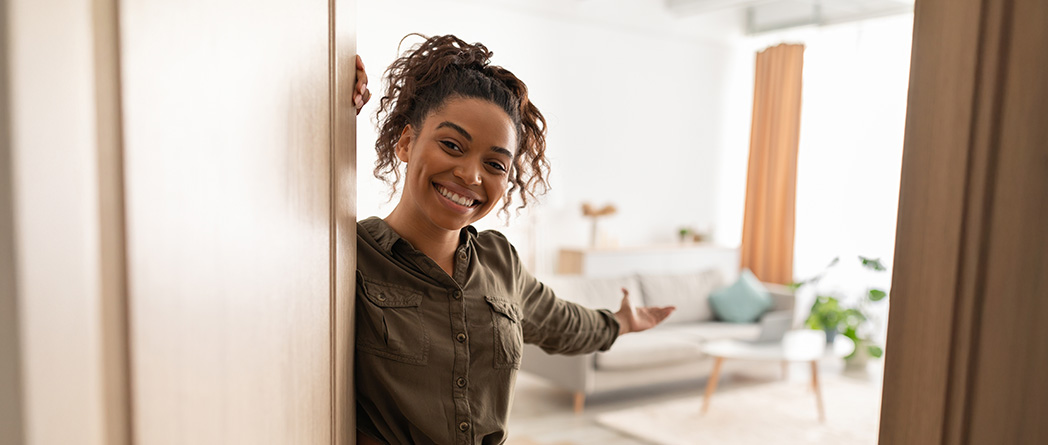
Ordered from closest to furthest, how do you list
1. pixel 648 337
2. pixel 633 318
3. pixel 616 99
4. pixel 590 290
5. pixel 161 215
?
pixel 161 215 < pixel 633 318 < pixel 648 337 < pixel 590 290 < pixel 616 99

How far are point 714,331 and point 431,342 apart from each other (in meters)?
4.31

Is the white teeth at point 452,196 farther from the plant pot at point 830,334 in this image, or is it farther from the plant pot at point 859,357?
the plant pot at point 859,357

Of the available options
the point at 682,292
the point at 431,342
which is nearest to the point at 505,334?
the point at 431,342

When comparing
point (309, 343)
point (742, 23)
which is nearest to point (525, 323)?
point (309, 343)

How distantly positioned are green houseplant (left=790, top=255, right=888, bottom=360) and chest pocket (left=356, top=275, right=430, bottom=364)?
4523 mm

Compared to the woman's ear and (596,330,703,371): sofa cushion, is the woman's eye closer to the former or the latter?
the woman's ear

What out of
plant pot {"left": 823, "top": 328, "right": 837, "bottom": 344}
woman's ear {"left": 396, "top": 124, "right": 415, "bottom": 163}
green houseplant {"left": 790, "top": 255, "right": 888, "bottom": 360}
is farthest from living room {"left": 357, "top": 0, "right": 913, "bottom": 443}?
woman's ear {"left": 396, "top": 124, "right": 415, "bottom": 163}

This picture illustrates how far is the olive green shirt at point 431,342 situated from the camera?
3.42 feet

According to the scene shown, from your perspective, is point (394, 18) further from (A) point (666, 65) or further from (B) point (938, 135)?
(B) point (938, 135)

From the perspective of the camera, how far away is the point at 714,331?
5113 mm

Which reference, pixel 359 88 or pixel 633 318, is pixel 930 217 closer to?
pixel 359 88

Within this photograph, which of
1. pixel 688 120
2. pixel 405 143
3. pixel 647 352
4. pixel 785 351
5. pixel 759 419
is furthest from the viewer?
pixel 688 120

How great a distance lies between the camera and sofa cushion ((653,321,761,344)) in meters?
4.95

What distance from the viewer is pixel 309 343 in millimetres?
780
